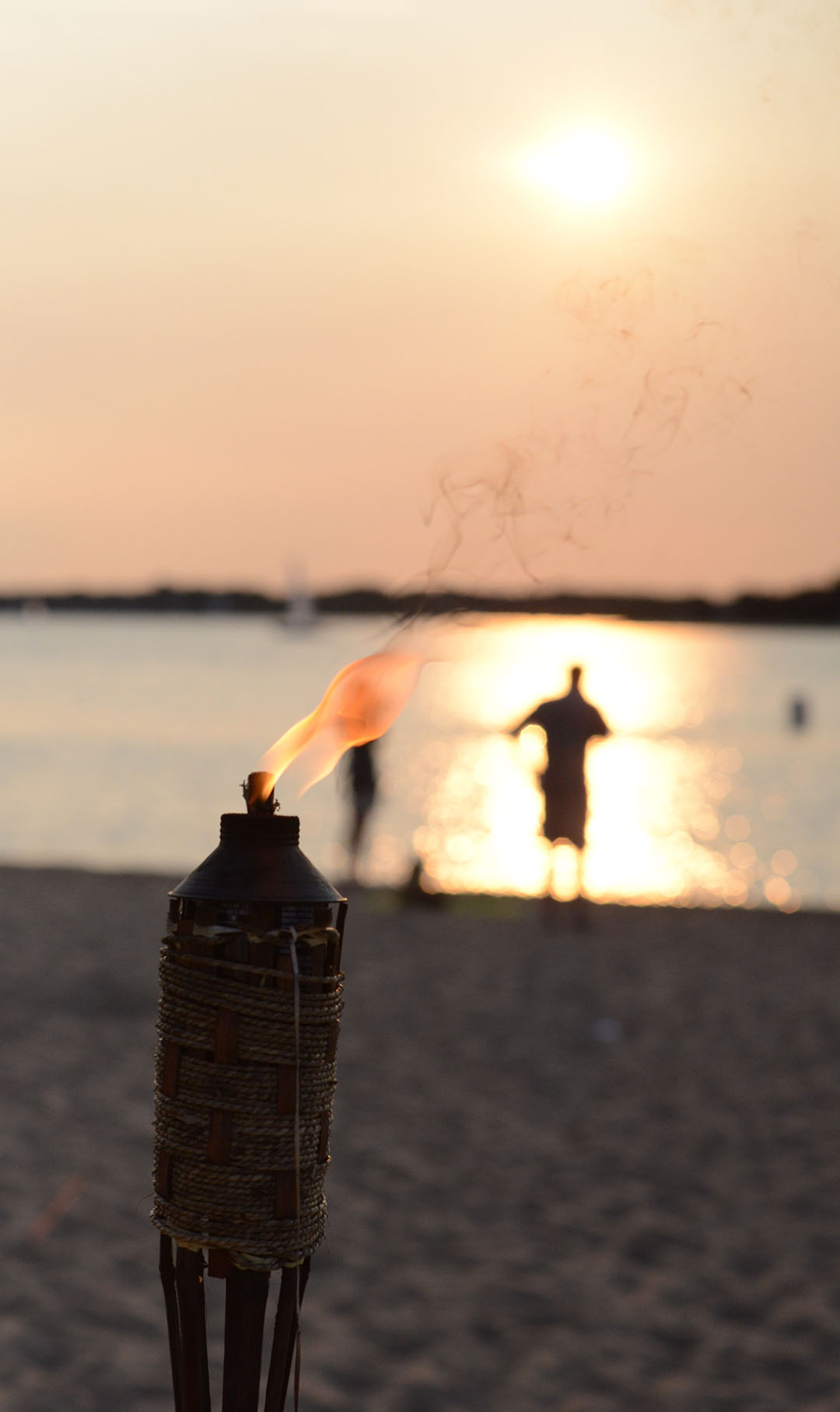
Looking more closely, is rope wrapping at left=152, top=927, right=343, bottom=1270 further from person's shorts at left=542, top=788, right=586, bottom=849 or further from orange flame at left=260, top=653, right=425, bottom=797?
person's shorts at left=542, top=788, right=586, bottom=849

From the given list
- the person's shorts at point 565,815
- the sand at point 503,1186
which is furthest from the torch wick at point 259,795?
the person's shorts at point 565,815

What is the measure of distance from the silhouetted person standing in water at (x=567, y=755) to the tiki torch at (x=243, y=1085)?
10.3 meters

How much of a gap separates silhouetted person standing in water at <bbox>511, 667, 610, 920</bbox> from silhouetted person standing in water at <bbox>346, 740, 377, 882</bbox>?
3.81 metres

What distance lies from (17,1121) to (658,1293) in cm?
410

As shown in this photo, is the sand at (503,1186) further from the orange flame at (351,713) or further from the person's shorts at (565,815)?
the orange flame at (351,713)

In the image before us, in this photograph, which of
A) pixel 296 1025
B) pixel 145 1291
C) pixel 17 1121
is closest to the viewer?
pixel 296 1025

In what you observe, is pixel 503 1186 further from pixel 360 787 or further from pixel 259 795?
pixel 360 787

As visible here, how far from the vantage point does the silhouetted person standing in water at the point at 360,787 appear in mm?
16312

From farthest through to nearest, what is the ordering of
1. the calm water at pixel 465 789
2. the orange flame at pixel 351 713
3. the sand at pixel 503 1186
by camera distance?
the calm water at pixel 465 789, the sand at pixel 503 1186, the orange flame at pixel 351 713

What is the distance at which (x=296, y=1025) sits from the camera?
164 centimetres

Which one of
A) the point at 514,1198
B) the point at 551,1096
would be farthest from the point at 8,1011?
the point at 514,1198

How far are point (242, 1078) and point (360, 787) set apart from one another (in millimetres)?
14824

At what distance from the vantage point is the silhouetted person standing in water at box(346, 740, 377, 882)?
16.3 meters

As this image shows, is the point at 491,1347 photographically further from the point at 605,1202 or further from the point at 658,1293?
the point at 605,1202
